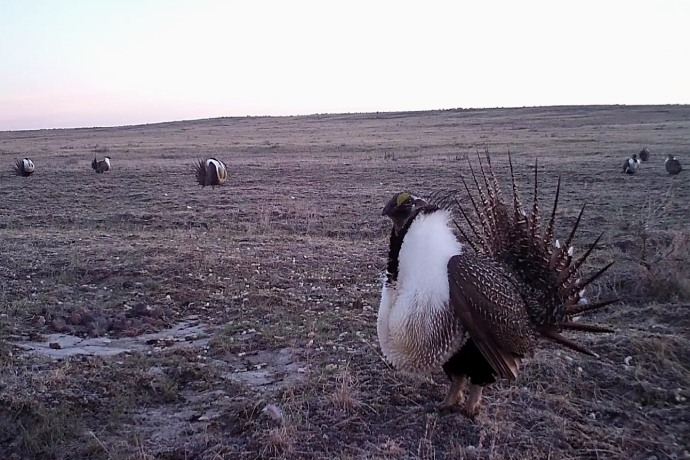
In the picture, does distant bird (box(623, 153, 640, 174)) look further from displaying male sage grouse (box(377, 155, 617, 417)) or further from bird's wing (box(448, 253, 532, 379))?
bird's wing (box(448, 253, 532, 379))

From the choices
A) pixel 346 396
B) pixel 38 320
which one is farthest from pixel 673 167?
pixel 38 320

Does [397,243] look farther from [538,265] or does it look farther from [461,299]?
[538,265]

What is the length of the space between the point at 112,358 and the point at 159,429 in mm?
1130

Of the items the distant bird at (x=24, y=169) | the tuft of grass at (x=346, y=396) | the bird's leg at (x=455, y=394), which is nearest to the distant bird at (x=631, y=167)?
the bird's leg at (x=455, y=394)

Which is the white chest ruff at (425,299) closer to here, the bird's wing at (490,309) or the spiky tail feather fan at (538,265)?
the bird's wing at (490,309)

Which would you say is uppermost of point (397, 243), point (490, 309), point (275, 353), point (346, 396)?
point (397, 243)

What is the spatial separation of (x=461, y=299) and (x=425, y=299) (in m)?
0.17

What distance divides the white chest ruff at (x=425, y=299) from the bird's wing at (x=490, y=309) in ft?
0.20

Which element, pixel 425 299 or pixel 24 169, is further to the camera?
pixel 24 169

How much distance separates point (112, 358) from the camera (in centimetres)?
449

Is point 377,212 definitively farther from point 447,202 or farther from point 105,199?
point 447,202

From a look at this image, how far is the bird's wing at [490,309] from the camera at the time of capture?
283 cm

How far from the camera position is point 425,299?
283 centimetres

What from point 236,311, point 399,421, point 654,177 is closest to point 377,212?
point 236,311
